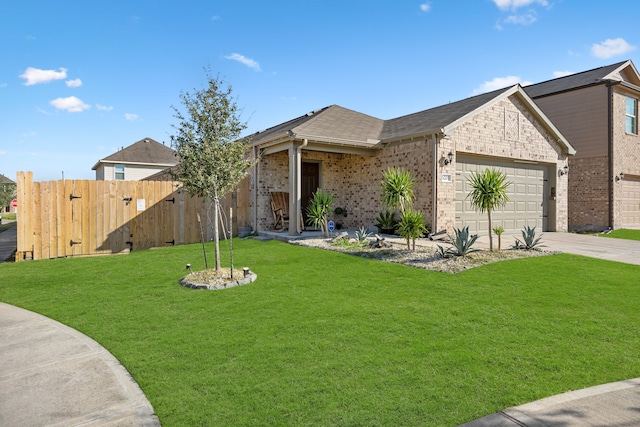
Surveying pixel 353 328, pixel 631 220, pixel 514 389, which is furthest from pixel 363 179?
pixel 631 220

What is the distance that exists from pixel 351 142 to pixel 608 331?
948 cm

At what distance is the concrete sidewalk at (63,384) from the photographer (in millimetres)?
2674

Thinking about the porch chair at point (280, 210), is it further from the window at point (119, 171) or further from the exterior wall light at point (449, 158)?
the window at point (119, 171)

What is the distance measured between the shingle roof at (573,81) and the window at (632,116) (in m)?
1.78

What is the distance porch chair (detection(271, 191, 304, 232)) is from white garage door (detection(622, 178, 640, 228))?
1484 centimetres

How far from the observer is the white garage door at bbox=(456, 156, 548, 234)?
40.2 feet

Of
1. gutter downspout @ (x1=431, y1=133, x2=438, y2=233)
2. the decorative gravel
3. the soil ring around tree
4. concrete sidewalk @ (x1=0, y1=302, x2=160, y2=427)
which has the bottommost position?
concrete sidewalk @ (x1=0, y1=302, x2=160, y2=427)

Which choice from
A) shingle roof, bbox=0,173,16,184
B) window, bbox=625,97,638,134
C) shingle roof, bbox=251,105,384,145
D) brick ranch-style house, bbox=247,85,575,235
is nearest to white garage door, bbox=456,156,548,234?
brick ranch-style house, bbox=247,85,575,235

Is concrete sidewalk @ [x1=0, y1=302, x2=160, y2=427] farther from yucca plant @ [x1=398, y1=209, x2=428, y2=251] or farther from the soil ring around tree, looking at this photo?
yucca plant @ [x1=398, y1=209, x2=428, y2=251]

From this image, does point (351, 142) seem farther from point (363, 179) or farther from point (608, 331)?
point (608, 331)

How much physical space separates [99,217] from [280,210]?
5736 millimetres

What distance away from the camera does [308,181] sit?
14.7 m

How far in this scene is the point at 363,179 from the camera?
14.2 meters

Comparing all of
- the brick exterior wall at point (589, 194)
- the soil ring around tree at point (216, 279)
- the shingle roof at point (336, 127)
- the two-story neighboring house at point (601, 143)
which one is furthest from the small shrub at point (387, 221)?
the two-story neighboring house at point (601, 143)
